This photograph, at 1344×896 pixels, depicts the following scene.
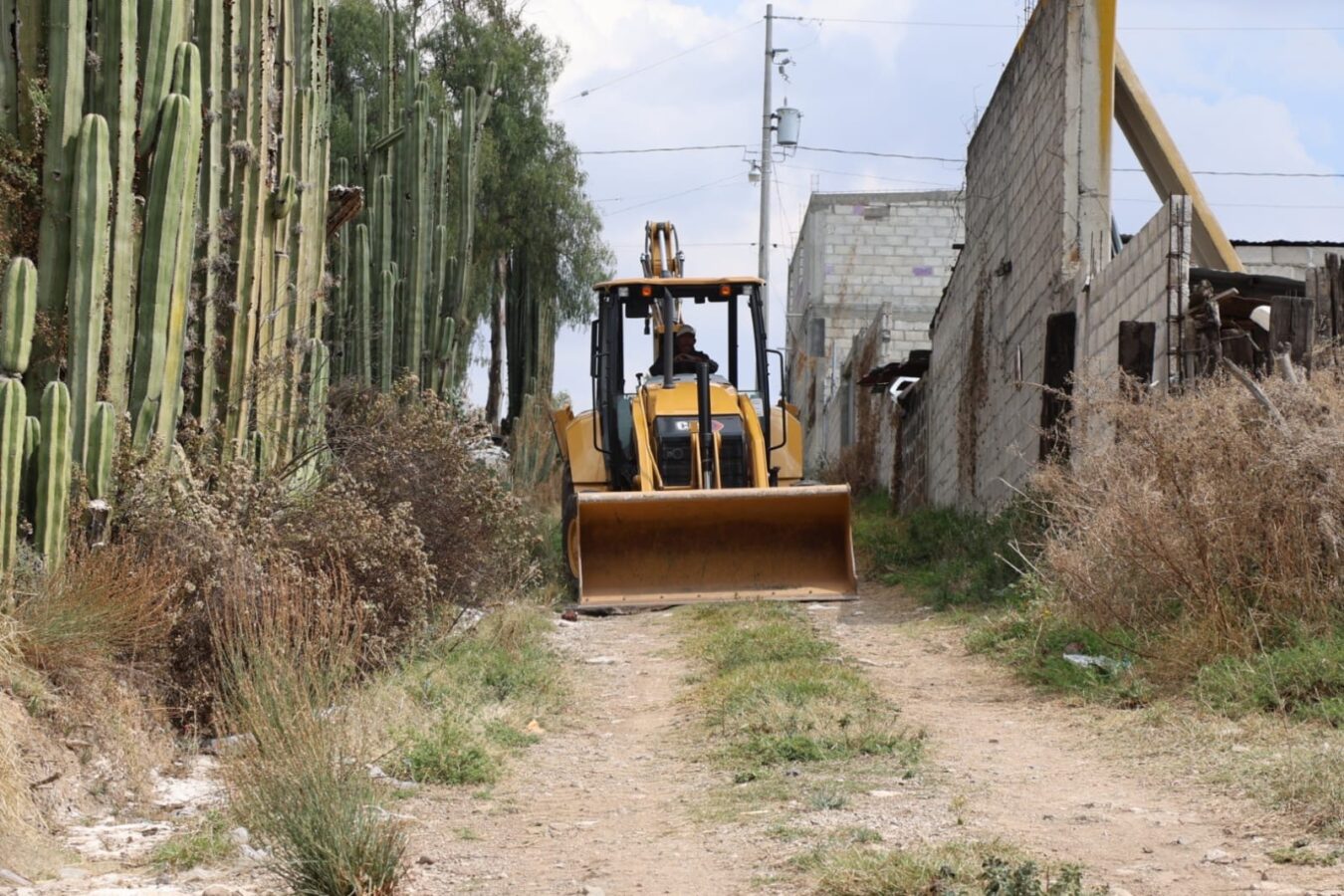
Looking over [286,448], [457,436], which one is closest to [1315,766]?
[457,436]

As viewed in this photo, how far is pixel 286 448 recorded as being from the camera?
415 inches

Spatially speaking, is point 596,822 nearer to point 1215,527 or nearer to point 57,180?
point 1215,527

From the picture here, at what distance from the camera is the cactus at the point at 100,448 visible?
7.65 meters

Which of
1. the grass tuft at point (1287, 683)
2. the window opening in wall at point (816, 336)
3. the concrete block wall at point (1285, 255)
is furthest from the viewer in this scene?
the window opening in wall at point (816, 336)

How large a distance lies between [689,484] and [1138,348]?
165 inches

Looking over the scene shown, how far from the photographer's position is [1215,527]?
8.27 metres

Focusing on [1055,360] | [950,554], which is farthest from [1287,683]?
[950,554]

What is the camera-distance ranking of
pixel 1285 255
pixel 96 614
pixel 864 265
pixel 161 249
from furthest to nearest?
1. pixel 864 265
2. pixel 1285 255
3. pixel 161 249
4. pixel 96 614

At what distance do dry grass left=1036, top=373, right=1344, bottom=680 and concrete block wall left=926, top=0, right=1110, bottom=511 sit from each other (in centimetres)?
265

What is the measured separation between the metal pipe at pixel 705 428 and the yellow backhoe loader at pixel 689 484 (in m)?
0.01

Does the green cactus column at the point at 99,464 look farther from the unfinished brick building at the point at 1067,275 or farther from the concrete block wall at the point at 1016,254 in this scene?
the concrete block wall at the point at 1016,254

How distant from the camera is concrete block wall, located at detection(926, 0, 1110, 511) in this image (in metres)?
13.4

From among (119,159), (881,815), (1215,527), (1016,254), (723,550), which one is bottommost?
(881,815)

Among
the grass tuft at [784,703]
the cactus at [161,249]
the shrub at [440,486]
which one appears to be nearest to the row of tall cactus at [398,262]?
the shrub at [440,486]
